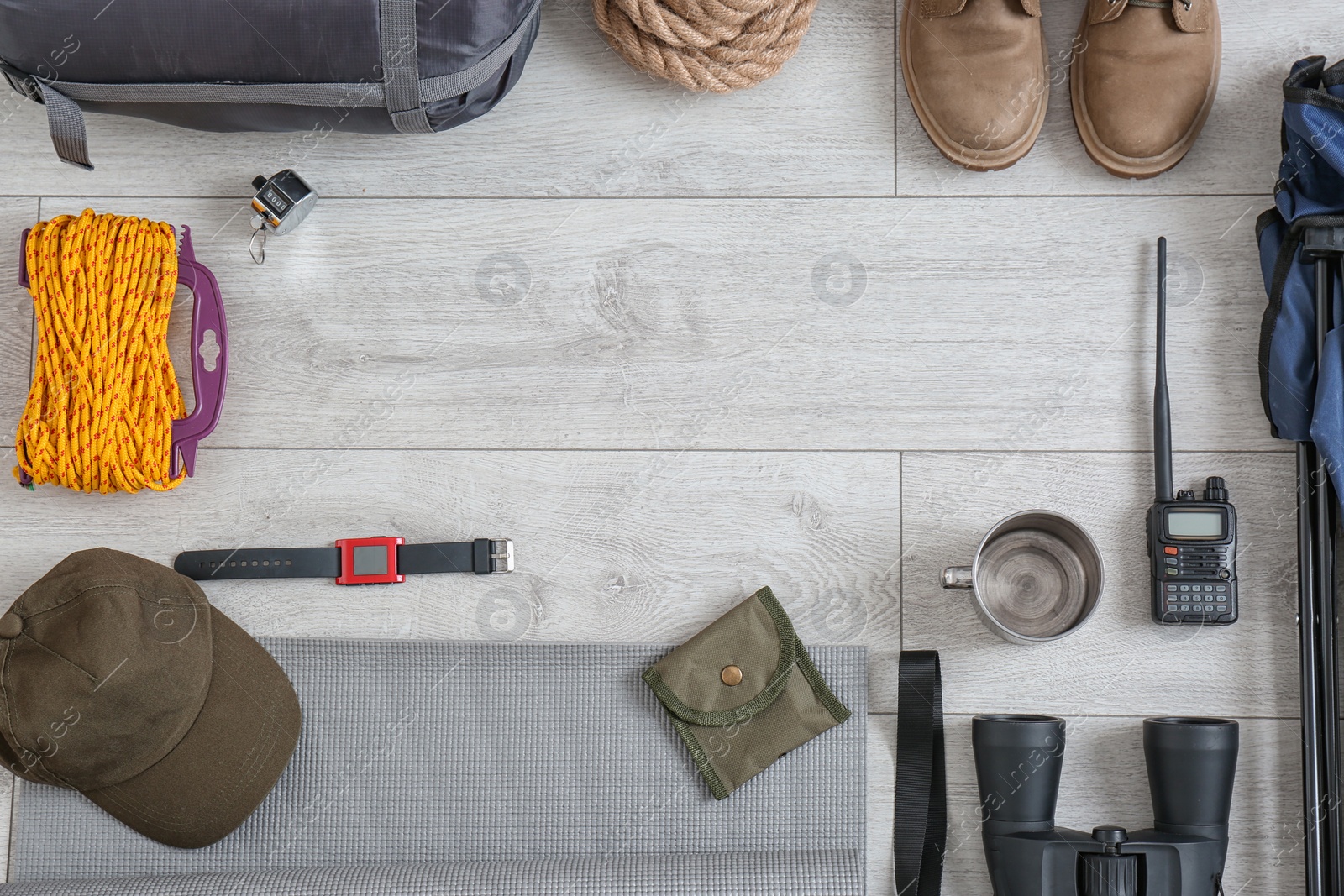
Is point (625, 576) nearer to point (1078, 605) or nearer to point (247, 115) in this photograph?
point (1078, 605)

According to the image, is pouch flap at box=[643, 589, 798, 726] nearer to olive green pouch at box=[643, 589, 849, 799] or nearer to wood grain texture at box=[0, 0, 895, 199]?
olive green pouch at box=[643, 589, 849, 799]

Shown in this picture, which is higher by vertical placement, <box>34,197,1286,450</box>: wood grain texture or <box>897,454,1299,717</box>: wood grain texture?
<box>34,197,1286,450</box>: wood grain texture

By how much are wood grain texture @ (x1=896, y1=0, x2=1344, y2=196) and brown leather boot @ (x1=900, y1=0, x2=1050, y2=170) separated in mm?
34

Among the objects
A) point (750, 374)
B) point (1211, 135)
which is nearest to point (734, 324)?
point (750, 374)

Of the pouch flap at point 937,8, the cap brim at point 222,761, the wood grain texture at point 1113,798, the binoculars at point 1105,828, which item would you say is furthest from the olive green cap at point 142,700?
the pouch flap at point 937,8

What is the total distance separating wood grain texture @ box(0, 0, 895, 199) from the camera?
119cm

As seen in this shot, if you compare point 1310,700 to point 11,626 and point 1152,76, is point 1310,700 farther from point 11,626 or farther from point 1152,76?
point 11,626

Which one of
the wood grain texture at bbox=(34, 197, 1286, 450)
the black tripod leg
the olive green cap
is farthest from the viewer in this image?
the wood grain texture at bbox=(34, 197, 1286, 450)

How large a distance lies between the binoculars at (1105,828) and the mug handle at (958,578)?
0.15 meters

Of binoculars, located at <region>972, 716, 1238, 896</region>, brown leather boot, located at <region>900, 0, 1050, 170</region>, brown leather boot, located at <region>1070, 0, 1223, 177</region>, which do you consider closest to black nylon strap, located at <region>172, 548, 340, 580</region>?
binoculars, located at <region>972, 716, 1238, 896</region>

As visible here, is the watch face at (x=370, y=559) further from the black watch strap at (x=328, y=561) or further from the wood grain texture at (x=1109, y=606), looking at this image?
the wood grain texture at (x=1109, y=606)

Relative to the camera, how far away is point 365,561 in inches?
45.2

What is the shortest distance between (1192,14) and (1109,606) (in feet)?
2.30

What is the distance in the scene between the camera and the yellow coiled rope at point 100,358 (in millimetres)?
1108
